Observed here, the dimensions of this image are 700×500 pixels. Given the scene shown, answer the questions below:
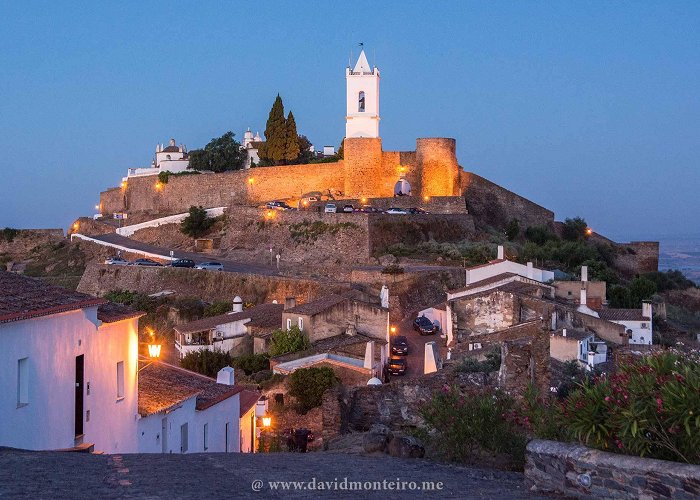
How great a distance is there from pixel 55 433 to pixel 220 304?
3245 centimetres

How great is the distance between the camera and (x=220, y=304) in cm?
4469

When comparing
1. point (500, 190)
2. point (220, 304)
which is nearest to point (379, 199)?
point (500, 190)

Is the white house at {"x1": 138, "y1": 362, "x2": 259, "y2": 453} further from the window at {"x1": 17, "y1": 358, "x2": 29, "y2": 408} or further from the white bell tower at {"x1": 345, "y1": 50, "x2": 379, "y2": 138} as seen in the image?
the white bell tower at {"x1": 345, "y1": 50, "x2": 379, "y2": 138}

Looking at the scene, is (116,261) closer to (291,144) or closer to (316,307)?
(291,144)

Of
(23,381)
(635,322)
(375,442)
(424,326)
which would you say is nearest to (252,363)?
(424,326)

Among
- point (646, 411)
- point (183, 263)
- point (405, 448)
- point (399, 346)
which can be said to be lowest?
point (399, 346)

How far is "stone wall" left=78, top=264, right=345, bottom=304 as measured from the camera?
4481 centimetres

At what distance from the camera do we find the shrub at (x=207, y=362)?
32.5 metres

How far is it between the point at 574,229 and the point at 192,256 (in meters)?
25.7

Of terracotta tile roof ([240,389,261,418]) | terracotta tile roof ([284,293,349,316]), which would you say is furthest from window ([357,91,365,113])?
terracotta tile roof ([240,389,261,418])

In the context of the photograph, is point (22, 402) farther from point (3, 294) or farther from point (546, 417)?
point (546, 417)

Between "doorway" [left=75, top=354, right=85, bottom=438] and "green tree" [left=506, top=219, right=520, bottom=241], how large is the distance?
49020 millimetres

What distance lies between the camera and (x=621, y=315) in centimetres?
3512

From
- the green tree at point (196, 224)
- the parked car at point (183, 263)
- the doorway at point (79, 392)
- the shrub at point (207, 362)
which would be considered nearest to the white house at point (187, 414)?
the doorway at point (79, 392)
